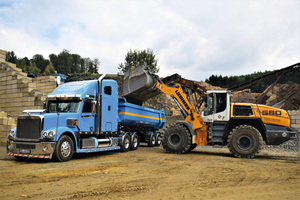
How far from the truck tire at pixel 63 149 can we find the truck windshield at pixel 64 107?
130 centimetres

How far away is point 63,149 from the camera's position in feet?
30.8

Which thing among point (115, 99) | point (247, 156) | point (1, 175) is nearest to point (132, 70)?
point (115, 99)

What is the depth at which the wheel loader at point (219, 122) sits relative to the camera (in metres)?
11.1

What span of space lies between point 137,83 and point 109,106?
89.4 inches

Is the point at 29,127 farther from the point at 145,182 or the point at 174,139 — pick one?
the point at 174,139

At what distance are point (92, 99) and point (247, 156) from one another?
726cm

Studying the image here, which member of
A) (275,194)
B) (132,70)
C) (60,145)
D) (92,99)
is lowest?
(275,194)

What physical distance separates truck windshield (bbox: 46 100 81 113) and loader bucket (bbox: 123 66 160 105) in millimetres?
3843

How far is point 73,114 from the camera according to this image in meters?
10.2

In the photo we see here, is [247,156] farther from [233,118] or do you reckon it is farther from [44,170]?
[44,170]

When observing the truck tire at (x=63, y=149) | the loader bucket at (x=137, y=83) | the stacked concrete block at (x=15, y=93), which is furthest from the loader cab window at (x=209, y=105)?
the stacked concrete block at (x=15, y=93)

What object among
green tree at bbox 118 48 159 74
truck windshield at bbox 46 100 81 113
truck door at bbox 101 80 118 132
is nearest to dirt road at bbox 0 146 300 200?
truck windshield at bbox 46 100 81 113

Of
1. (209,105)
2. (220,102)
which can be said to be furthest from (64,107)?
(220,102)

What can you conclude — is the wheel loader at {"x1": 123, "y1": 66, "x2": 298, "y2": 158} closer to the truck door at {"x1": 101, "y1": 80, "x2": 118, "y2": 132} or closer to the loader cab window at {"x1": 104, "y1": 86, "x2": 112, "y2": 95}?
the truck door at {"x1": 101, "y1": 80, "x2": 118, "y2": 132}
